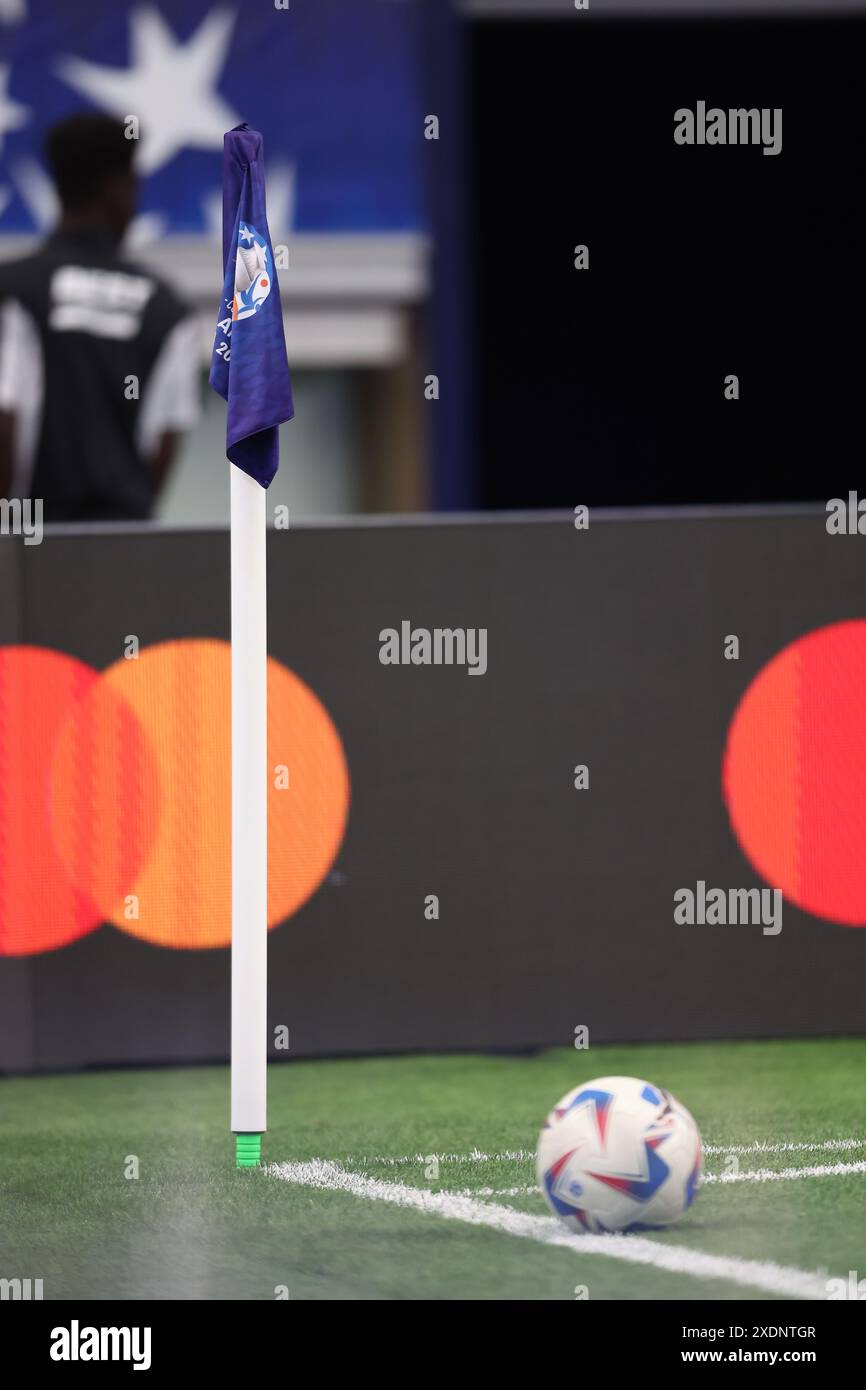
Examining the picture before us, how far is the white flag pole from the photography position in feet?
20.7

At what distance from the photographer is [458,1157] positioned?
6.72 metres

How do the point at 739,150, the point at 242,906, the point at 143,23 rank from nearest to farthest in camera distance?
the point at 242,906, the point at 143,23, the point at 739,150

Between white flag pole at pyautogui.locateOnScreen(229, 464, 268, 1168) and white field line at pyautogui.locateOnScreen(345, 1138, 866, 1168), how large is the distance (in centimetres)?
47

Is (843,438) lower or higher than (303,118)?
lower

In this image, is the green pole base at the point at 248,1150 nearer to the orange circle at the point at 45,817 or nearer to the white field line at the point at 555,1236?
the white field line at the point at 555,1236

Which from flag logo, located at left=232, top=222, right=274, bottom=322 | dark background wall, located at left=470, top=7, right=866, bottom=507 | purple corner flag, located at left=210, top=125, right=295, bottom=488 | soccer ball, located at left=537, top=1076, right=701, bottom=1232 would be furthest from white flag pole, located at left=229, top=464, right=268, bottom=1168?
dark background wall, located at left=470, top=7, right=866, bottom=507

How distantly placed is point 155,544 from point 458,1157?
2.53 metres

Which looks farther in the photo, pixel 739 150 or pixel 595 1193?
pixel 739 150

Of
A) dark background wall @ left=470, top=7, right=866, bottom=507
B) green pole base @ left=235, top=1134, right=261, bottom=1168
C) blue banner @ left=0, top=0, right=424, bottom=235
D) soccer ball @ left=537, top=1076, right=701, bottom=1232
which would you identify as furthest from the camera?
dark background wall @ left=470, top=7, right=866, bottom=507

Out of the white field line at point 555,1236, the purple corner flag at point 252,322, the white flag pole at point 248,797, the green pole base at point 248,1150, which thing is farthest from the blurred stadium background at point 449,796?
the purple corner flag at point 252,322

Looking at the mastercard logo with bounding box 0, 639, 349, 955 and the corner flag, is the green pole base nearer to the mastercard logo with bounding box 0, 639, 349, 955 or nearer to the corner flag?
the corner flag
